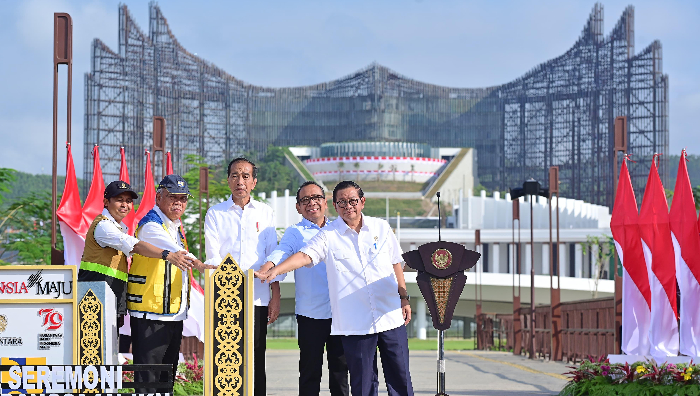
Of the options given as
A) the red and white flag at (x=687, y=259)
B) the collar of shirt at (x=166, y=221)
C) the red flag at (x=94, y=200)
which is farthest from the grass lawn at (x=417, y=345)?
the collar of shirt at (x=166, y=221)

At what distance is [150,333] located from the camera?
7.11 m

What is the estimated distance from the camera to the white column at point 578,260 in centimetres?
6700

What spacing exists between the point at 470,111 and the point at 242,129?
30.0 metres

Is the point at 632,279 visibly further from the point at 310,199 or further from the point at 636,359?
the point at 310,199

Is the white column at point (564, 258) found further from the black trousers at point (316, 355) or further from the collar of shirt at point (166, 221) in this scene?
the collar of shirt at point (166, 221)

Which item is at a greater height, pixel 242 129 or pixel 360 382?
pixel 242 129

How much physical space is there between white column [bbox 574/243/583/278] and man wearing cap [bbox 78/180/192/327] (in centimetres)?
6172

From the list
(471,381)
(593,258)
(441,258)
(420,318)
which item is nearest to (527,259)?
(593,258)

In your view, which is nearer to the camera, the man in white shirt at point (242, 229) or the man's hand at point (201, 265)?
the man's hand at point (201, 265)

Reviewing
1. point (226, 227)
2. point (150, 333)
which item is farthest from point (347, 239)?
point (150, 333)

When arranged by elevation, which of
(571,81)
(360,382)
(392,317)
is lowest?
(360,382)

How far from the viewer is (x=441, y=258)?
7.75 metres

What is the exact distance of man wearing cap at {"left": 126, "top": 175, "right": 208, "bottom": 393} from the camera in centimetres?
709

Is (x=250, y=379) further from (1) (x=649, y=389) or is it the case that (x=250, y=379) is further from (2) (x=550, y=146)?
(2) (x=550, y=146)
